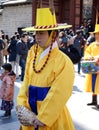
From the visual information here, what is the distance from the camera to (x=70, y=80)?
3.30 meters

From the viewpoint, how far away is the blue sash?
338cm

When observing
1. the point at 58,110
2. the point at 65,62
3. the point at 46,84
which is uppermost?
the point at 65,62

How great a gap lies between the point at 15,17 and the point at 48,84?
986 inches

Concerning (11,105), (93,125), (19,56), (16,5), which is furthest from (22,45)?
(16,5)

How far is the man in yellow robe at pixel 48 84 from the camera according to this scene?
3.24m

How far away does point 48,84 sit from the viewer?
3350 mm

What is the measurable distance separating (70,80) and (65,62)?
0.57 feet

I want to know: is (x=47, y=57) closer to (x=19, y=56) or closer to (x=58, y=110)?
(x=58, y=110)

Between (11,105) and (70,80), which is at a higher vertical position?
(70,80)

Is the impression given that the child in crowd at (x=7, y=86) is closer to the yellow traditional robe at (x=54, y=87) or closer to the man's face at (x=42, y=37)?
the yellow traditional robe at (x=54, y=87)

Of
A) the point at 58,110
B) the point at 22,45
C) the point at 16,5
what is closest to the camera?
the point at 58,110

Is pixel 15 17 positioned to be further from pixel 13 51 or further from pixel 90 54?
pixel 90 54

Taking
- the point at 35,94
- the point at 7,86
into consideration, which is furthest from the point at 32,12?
the point at 35,94

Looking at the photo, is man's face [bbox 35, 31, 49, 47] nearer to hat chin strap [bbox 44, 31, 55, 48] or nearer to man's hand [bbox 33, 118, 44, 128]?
hat chin strap [bbox 44, 31, 55, 48]
